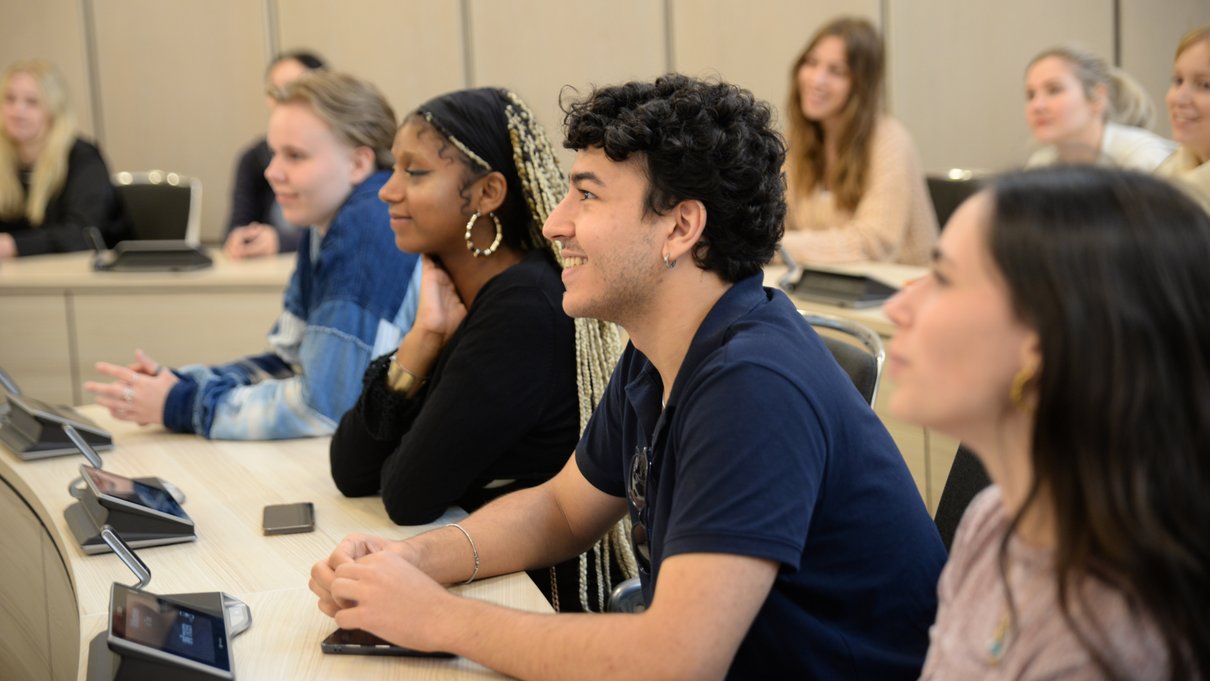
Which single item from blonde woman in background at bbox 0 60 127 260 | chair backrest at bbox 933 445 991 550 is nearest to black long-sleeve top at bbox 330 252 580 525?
chair backrest at bbox 933 445 991 550

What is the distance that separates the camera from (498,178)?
2.04 meters

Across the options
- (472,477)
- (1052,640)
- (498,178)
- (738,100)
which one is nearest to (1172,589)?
(1052,640)

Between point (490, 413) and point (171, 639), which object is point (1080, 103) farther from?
point (171, 639)

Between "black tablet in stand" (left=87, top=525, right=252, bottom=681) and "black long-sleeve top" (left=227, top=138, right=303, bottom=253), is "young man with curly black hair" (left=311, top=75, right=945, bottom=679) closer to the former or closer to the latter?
"black tablet in stand" (left=87, top=525, right=252, bottom=681)

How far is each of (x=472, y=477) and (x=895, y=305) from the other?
1033 mm

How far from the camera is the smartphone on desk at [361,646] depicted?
55.8 inches

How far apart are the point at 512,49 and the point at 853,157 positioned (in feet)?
8.21

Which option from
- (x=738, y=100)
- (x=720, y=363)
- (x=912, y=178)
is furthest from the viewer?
(x=912, y=178)

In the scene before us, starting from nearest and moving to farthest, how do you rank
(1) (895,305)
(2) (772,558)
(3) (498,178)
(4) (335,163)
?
(1) (895,305) → (2) (772,558) → (3) (498,178) → (4) (335,163)

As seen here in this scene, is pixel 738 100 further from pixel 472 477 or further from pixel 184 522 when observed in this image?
pixel 184 522

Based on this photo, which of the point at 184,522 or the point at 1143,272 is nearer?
the point at 1143,272

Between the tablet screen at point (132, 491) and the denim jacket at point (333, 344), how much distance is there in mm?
431

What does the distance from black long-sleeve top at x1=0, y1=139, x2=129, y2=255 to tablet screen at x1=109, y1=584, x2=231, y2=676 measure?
12.9 ft

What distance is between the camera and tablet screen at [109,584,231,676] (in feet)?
4.29
